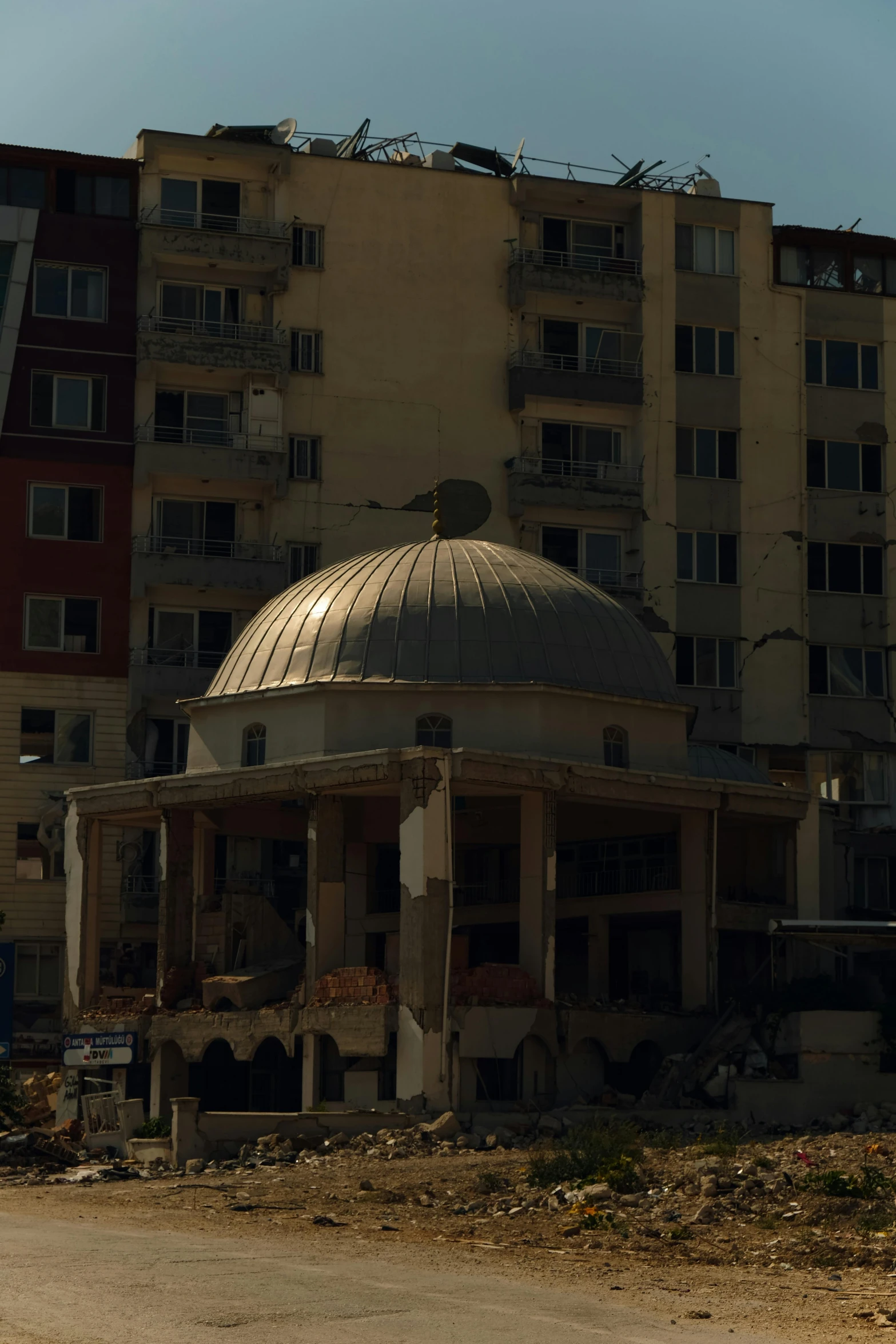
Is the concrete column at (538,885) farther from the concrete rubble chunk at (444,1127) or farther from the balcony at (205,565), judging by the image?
the balcony at (205,565)

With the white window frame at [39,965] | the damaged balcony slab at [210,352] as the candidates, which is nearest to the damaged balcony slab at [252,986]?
the white window frame at [39,965]

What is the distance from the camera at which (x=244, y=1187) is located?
3594 centimetres

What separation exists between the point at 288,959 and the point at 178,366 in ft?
65.1

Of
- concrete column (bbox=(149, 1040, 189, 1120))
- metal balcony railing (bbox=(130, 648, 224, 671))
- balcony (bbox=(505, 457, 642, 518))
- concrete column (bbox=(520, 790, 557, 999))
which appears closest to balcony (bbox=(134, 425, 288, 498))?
metal balcony railing (bbox=(130, 648, 224, 671))

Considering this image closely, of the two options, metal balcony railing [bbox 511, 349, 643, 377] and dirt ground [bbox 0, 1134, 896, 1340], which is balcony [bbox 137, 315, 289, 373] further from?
dirt ground [bbox 0, 1134, 896, 1340]

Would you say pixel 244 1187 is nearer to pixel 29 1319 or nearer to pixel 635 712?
pixel 29 1319

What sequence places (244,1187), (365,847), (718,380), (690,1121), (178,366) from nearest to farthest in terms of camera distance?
Result: (244,1187)
(690,1121)
(365,847)
(178,366)
(718,380)

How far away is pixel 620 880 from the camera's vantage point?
184 feet

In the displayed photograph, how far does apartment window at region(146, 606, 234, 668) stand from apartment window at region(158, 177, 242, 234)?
11877 mm

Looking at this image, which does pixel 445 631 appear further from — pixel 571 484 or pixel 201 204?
pixel 201 204

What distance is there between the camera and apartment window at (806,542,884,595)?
67.8 m

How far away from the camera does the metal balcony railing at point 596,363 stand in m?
66.7

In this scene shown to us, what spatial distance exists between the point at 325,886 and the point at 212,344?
21.1 metres

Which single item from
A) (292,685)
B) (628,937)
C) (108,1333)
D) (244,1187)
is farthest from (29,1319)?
(628,937)
